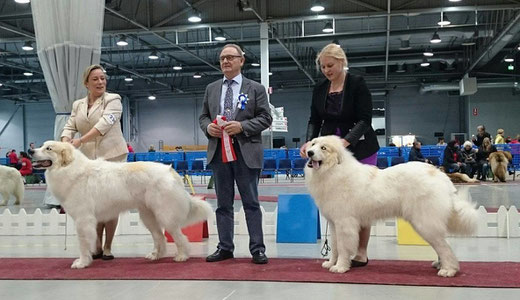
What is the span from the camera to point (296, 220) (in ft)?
17.2

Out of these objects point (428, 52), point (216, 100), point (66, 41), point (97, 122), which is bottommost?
point (97, 122)

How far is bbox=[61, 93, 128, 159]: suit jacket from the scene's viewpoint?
169 inches

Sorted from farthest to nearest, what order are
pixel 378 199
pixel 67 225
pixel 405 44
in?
pixel 405 44 → pixel 67 225 → pixel 378 199

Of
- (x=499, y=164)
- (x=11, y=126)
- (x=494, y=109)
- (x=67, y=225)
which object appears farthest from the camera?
(x=11, y=126)

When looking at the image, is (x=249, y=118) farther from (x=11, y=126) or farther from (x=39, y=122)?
(x=11, y=126)

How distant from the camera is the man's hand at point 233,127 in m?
3.84

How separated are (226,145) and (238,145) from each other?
4.3 inches

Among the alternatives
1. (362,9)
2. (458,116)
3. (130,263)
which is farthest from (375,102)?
(130,263)

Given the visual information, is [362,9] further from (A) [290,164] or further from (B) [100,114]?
(B) [100,114]

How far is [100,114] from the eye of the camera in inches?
169

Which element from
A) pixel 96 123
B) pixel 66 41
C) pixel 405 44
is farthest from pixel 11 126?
pixel 96 123

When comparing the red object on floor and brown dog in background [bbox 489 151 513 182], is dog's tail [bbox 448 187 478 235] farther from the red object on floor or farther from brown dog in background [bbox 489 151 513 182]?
brown dog in background [bbox 489 151 513 182]

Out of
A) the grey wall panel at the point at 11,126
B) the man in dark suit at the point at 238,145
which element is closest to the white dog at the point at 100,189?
the man in dark suit at the point at 238,145

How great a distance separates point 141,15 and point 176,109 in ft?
52.5
